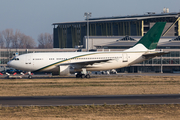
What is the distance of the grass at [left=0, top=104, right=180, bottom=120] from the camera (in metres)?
16.9

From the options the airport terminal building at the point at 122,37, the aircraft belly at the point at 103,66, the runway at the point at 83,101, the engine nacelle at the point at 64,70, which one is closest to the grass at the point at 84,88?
the runway at the point at 83,101

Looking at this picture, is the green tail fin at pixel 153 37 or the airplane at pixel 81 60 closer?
the airplane at pixel 81 60

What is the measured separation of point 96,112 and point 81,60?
34042 mm

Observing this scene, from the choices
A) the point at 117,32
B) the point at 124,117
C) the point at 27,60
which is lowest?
the point at 124,117

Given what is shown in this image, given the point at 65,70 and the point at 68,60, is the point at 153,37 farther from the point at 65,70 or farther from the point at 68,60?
the point at 65,70

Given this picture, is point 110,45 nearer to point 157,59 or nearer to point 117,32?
point 157,59

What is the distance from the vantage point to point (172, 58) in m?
91.3

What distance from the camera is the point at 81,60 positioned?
171 feet

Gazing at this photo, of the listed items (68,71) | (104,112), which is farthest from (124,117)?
(68,71)

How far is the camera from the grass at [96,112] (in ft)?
55.6

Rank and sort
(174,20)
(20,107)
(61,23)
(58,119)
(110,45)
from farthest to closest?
(61,23) → (174,20) → (110,45) → (20,107) → (58,119)

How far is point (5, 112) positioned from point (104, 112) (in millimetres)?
6609

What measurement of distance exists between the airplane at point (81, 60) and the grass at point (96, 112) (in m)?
30.4

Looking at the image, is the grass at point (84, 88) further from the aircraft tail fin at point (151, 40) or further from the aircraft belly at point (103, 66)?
the aircraft tail fin at point (151, 40)
